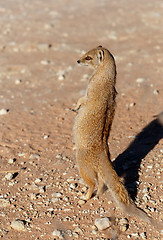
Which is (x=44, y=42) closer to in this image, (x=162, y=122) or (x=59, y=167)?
(x=162, y=122)

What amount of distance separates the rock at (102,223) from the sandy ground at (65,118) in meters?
0.05

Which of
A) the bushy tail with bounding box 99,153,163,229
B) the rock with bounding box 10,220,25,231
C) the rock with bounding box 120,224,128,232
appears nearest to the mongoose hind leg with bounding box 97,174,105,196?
the bushy tail with bounding box 99,153,163,229

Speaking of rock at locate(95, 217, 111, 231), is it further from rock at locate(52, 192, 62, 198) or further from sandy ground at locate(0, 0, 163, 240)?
rock at locate(52, 192, 62, 198)

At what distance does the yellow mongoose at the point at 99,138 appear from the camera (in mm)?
3646

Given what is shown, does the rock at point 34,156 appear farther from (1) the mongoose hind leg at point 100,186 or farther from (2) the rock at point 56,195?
(1) the mongoose hind leg at point 100,186

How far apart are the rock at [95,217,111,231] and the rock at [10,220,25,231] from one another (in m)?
0.75

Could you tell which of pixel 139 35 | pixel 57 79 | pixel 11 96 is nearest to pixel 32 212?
pixel 11 96

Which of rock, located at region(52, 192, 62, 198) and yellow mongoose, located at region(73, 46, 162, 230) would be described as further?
rock, located at region(52, 192, 62, 198)

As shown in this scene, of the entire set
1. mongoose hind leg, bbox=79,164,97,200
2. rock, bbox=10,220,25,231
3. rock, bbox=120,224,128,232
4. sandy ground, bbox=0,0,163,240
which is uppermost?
A: mongoose hind leg, bbox=79,164,97,200

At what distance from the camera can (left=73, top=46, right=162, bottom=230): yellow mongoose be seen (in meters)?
3.65

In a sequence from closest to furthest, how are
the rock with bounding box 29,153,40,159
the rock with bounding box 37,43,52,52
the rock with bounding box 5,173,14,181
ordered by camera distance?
1. the rock with bounding box 5,173,14,181
2. the rock with bounding box 29,153,40,159
3. the rock with bounding box 37,43,52,52

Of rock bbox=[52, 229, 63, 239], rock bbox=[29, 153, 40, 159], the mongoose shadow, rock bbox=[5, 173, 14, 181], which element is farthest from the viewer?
rock bbox=[29, 153, 40, 159]

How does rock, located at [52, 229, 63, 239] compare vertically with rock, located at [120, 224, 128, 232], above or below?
below

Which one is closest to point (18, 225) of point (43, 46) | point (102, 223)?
point (102, 223)
